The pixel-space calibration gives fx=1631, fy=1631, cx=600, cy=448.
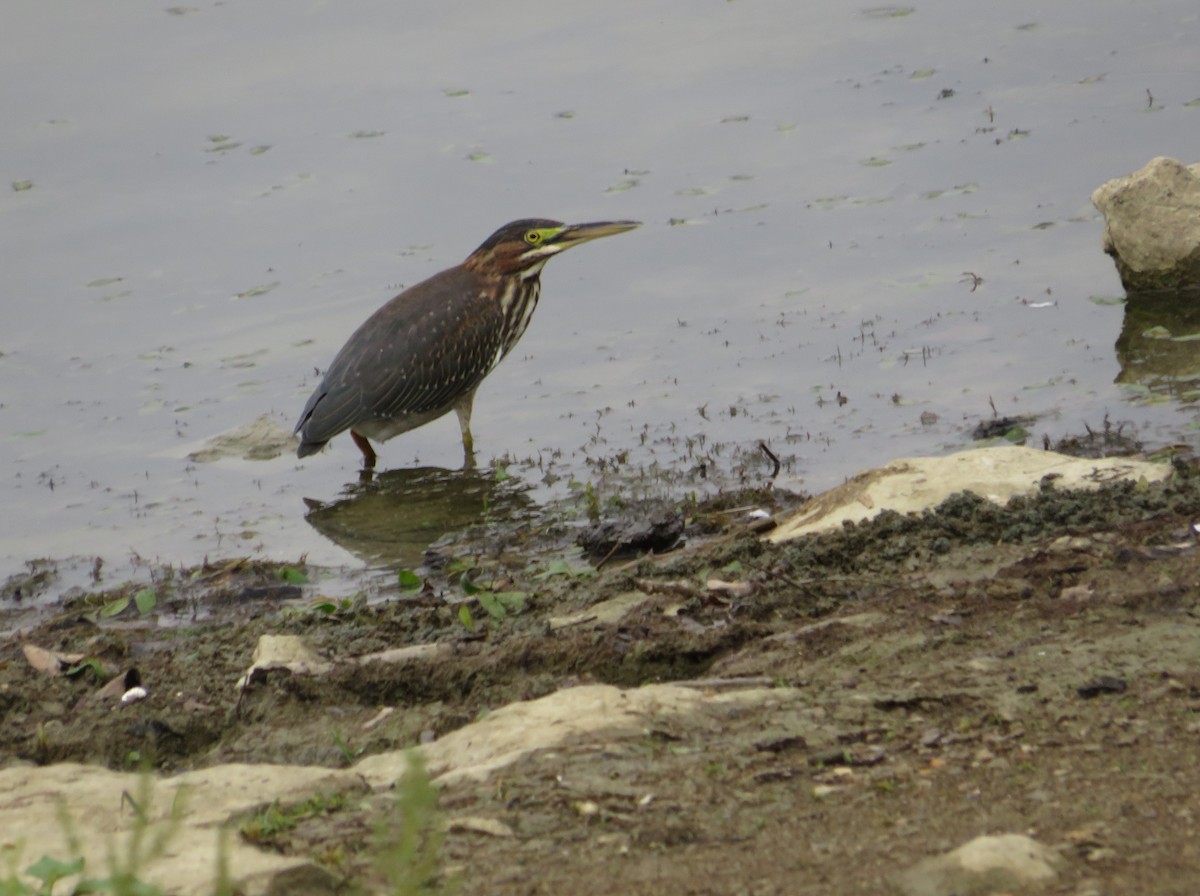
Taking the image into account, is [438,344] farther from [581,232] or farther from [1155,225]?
[1155,225]

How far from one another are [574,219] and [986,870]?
34.2 feet

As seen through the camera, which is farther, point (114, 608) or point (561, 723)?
point (114, 608)

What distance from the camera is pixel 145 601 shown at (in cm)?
739

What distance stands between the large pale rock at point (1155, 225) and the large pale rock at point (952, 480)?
12.3 feet

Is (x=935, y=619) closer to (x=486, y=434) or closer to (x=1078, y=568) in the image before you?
(x=1078, y=568)

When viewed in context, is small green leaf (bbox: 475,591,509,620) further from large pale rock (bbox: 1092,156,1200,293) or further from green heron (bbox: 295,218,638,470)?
large pale rock (bbox: 1092,156,1200,293)

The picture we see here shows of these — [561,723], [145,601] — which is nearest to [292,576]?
[145,601]

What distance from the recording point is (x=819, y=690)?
4.27 metres

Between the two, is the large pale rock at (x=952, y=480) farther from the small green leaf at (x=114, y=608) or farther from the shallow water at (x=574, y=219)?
the small green leaf at (x=114, y=608)

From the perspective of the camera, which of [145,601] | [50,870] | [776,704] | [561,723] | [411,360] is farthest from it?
[411,360]

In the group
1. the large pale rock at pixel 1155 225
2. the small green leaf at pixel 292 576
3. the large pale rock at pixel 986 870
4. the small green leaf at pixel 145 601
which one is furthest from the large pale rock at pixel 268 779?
the large pale rock at pixel 1155 225

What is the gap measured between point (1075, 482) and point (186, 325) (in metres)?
7.98

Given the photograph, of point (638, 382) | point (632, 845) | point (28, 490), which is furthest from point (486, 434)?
point (632, 845)

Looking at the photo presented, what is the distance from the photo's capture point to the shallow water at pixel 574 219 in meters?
9.55
